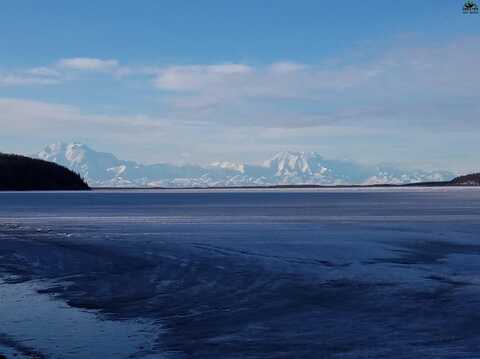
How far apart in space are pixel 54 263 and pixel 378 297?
1130 centimetres

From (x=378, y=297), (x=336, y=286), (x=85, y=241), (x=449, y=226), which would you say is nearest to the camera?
(x=378, y=297)

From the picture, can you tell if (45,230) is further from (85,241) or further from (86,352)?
(86,352)

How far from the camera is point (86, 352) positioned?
10211 mm

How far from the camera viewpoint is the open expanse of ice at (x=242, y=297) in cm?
1059

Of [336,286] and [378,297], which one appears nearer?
[378,297]

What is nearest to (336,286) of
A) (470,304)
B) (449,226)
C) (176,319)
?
(470,304)

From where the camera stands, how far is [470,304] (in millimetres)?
13219

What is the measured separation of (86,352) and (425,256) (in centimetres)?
1354

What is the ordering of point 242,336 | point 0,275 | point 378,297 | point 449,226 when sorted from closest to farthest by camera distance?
point 242,336 < point 378,297 < point 0,275 < point 449,226

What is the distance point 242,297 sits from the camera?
48.5 feet

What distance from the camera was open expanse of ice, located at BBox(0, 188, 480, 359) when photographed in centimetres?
1059

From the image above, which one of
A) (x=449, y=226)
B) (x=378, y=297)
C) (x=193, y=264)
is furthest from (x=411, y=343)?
(x=449, y=226)

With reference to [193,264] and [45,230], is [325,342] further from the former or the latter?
[45,230]

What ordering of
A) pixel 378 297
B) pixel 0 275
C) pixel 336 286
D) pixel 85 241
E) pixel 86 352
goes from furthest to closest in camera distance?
pixel 85 241 → pixel 0 275 → pixel 336 286 → pixel 378 297 → pixel 86 352
